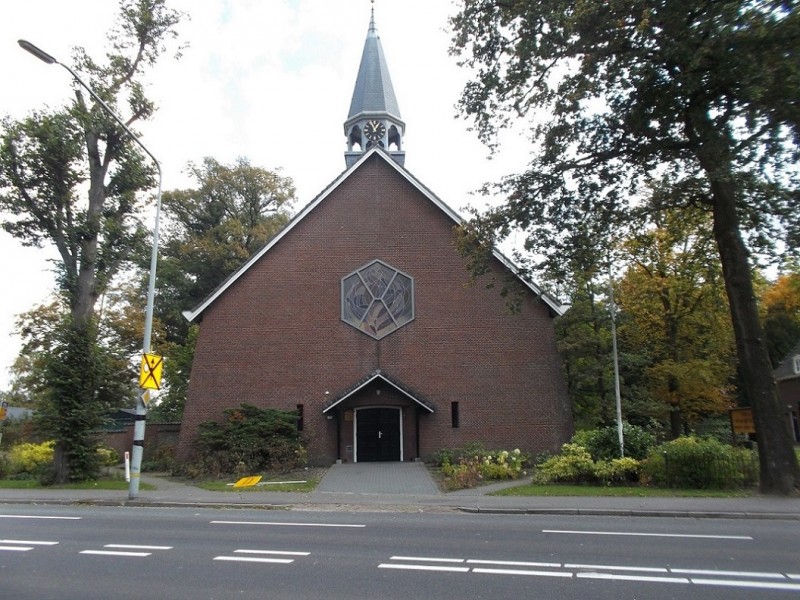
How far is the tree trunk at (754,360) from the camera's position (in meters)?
14.7

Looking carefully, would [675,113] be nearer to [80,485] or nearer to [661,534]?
[661,534]

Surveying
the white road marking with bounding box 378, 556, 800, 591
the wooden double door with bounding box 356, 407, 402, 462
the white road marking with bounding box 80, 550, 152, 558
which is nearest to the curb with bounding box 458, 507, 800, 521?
the white road marking with bounding box 378, 556, 800, 591

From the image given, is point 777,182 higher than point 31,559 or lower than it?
higher

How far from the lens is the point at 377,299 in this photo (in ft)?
82.2

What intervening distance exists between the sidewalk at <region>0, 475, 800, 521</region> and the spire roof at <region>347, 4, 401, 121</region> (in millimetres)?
22195

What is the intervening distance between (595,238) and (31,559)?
16.0 metres

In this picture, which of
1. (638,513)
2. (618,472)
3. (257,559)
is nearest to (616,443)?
(618,472)

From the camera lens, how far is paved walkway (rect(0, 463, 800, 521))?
13.0 m

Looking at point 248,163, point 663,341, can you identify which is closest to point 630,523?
point 663,341

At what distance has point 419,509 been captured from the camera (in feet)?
46.7

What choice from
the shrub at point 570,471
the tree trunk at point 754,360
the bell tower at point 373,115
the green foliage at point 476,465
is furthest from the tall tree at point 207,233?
the tree trunk at point 754,360

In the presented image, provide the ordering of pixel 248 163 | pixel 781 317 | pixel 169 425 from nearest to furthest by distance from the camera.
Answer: pixel 169 425, pixel 248 163, pixel 781 317

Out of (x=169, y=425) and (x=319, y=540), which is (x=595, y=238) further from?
(x=169, y=425)

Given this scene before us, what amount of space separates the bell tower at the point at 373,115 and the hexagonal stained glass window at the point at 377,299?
862cm
